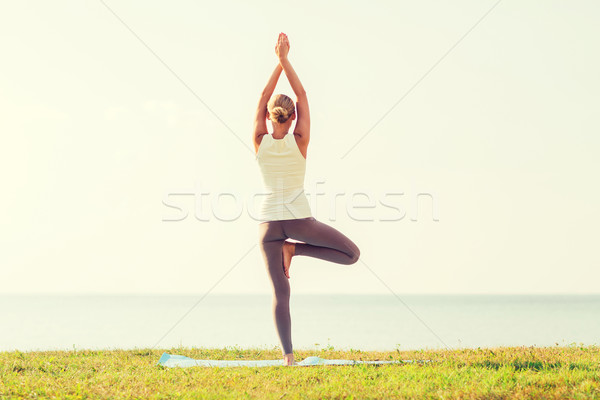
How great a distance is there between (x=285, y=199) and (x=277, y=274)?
77 centimetres

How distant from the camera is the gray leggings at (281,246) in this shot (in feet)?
18.5

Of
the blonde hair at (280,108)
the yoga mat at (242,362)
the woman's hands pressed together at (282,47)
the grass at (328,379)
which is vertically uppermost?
the woman's hands pressed together at (282,47)

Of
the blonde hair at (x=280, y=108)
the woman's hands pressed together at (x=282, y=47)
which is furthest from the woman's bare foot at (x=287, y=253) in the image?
the woman's hands pressed together at (x=282, y=47)

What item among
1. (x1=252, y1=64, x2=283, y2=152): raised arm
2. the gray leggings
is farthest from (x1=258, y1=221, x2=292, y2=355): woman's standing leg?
(x1=252, y1=64, x2=283, y2=152): raised arm

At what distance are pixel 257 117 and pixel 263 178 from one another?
1.99 feet

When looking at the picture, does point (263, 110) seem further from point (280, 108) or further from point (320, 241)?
point (320, 241)

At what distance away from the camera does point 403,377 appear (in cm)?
495

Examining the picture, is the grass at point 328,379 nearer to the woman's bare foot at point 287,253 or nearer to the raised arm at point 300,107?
the woman's bare foot at point 287,253

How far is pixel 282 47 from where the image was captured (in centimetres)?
584

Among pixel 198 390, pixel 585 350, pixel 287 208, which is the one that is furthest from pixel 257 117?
pixel 585 350

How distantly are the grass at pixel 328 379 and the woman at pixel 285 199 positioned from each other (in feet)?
3.27

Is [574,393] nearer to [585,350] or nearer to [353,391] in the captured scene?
[353,391]

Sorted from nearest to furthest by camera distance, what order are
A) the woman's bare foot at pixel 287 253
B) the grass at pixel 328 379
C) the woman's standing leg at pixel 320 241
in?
the grass at pixel 328 379 → the woman's standing leg at pixel 320 241 → the woman's bare foot at pixel 287 253

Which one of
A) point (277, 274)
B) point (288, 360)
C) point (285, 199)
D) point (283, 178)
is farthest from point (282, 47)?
point (288, 360)
